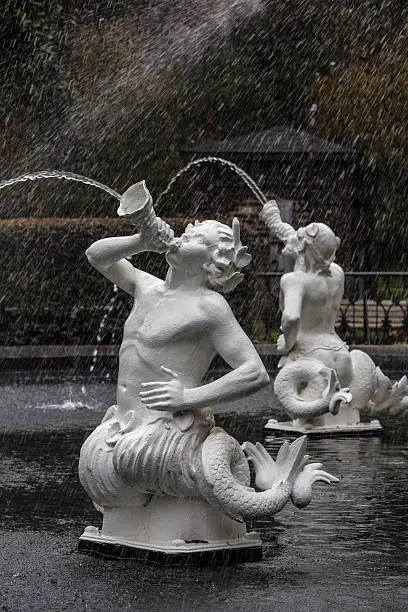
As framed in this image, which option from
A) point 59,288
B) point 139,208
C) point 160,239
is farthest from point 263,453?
point 59,288

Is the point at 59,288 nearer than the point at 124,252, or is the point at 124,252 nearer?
the point at 124,252

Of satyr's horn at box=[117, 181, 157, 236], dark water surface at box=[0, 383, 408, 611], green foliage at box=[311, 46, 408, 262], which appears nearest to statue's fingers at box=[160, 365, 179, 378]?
satyr's horn at box=[117, 181, 157, 236]

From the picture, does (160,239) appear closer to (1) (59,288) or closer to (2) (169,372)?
(2) (169,372)

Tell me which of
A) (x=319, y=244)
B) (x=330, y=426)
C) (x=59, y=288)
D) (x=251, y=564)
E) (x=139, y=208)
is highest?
(x=59, y=288)

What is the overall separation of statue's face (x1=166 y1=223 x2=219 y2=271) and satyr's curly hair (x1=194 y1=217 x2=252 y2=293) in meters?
0.02

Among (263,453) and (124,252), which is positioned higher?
(124,252)

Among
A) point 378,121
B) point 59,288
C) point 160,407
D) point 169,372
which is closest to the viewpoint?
point 160,407

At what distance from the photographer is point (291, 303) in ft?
36.8

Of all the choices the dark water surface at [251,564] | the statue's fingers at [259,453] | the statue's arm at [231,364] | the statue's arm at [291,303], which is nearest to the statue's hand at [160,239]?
the statue's arm at [231,364]

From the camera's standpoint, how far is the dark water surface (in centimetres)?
585

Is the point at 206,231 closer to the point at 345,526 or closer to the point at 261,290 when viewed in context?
the point at 345,526

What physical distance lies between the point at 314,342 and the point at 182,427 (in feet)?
16.7

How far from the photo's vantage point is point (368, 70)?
36062 mm


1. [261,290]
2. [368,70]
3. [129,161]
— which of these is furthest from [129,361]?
[368,70]
